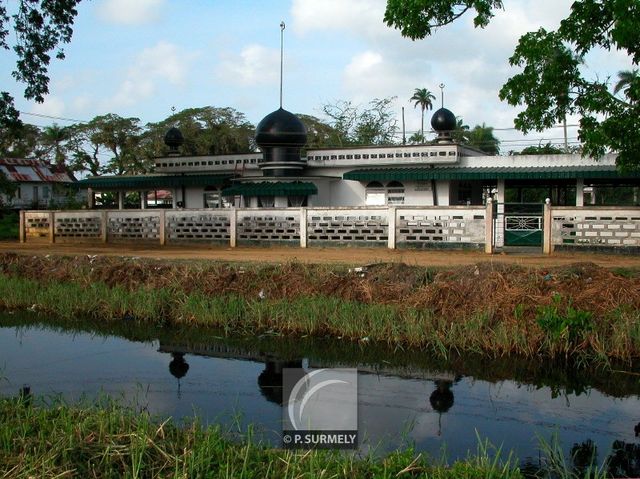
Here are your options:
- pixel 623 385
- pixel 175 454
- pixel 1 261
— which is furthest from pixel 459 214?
pixel 175 454

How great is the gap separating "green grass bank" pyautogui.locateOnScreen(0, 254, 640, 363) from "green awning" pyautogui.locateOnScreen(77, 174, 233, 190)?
1553cm

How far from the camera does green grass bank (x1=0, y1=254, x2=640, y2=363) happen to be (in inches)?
422

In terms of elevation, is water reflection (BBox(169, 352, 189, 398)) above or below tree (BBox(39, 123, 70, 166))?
below

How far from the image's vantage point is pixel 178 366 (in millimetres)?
10625

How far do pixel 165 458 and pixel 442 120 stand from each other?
25.4m

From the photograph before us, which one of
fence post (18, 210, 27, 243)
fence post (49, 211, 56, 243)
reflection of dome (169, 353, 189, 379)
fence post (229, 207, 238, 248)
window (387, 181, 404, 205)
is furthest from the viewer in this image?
window (387, 181, 404, 205)

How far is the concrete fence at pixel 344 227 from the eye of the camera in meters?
19.0

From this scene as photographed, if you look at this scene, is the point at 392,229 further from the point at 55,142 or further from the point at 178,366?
the point at 55,142

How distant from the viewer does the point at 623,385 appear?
9438 millimetres

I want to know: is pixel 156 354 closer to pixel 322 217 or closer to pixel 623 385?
pixel 623 385

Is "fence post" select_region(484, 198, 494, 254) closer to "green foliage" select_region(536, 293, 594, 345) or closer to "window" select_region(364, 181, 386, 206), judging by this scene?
"window" select_region(364, 181, 386, 206)

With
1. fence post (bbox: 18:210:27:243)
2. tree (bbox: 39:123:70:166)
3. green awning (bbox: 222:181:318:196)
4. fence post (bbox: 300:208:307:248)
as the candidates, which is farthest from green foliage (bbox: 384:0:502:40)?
tree (bbox: 39:123:70:166)

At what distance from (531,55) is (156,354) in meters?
8.55

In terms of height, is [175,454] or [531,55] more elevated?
[531,55]
